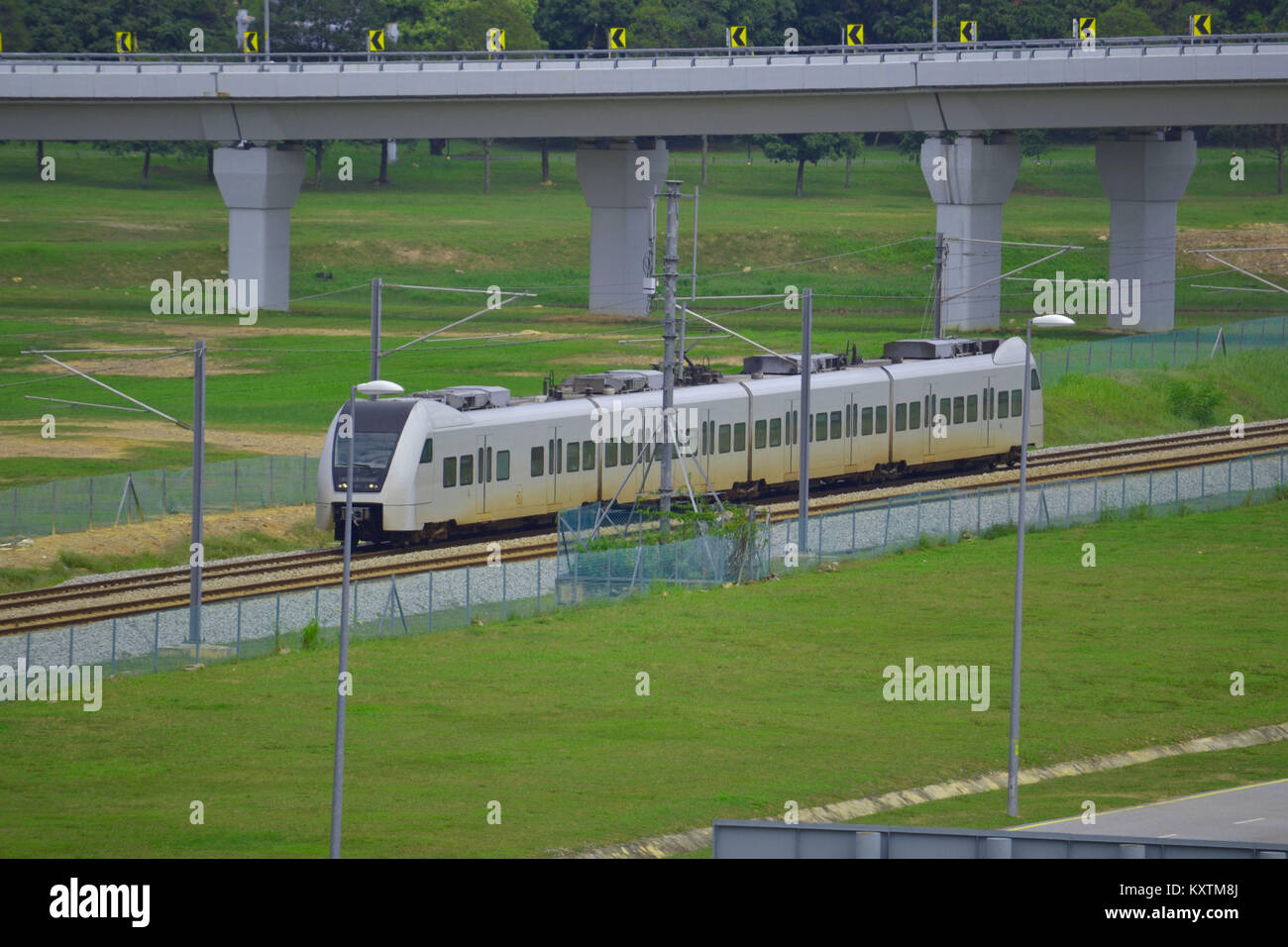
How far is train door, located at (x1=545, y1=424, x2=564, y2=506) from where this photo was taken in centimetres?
4838

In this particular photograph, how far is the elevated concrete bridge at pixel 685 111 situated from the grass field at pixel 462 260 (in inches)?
184

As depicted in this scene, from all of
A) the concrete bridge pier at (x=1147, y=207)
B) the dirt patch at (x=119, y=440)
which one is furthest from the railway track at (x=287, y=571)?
the concrete bridge pier at (x=1147, y=207)

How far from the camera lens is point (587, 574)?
44.0 m

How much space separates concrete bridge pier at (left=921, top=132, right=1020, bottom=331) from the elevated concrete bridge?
0.28 ft

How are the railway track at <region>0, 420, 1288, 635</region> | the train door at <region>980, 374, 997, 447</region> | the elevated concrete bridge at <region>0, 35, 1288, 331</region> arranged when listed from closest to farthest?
the railway track at <region>0, 420, 1288, 635</region>
the train door at <region>980, 374, 997, 447</region>
the elevated concrete bridge at <region>0, 35, 1288, 331</region>

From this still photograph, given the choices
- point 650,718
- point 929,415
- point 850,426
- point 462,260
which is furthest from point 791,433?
point 462,260

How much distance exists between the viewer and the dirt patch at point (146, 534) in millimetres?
45312

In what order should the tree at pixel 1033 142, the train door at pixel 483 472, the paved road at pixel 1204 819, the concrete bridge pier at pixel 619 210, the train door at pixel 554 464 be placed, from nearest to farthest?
1. the paved road at pixel 1204 819
2. the train door at pixel 483 472
3. the train door at pixel 554 464
4. the concrete bridge pier at pixel 619 210
5. the tree at pixel 1033 142

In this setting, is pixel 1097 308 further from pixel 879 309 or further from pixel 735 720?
pixel 735 720

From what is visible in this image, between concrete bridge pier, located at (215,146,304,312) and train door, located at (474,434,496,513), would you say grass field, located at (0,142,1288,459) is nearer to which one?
concrete bridge pier, located at (215,146,304,312)

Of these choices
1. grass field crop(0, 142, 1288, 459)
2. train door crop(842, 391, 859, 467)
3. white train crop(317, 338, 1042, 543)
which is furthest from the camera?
grass field crop(0, 142, 1288, 459)

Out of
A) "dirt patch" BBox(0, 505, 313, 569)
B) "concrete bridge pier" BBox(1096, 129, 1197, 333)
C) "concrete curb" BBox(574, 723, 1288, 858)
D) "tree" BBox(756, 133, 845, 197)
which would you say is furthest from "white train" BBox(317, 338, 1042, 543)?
"tree" BBox(756, 133, 845, 197)

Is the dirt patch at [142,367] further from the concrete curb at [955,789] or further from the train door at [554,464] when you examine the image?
the concrete curb at [955,789]
